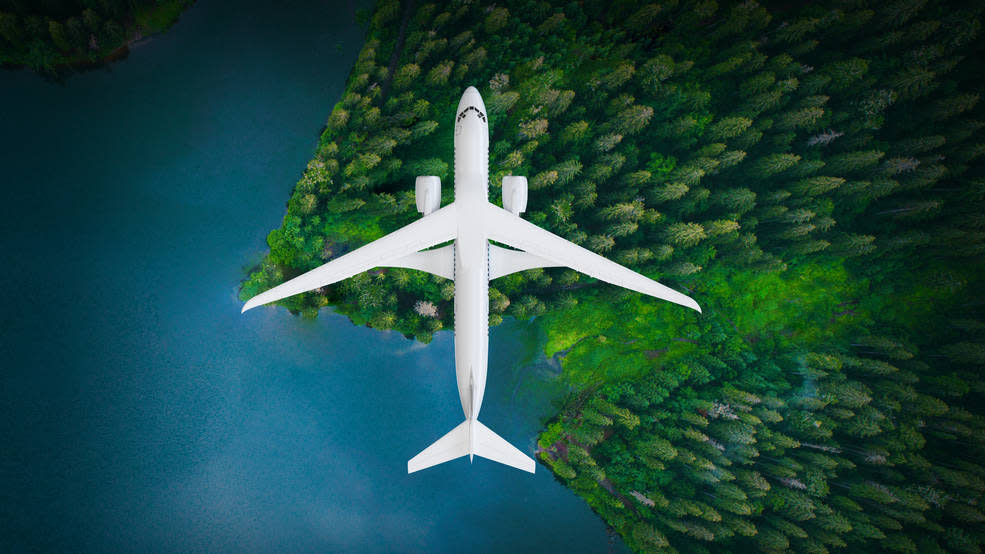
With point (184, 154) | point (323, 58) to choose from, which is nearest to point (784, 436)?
point (323, 58)

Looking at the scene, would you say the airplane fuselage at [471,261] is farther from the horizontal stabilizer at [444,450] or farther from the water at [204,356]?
the water at [204,356]

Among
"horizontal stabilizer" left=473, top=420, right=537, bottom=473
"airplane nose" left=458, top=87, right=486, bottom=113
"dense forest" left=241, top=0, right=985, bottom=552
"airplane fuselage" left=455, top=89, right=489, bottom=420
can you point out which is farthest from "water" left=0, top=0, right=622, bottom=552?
"airplane nose" left=458, top=87, right=486, bottom=113

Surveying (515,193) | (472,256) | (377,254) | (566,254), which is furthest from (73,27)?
(566,254)

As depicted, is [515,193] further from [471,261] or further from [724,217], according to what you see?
[724,217]

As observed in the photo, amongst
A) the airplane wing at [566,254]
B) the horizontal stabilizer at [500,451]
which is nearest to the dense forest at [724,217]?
the airplane wing at [566,254]

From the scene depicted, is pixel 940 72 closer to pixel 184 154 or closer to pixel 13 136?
pixel 184 154

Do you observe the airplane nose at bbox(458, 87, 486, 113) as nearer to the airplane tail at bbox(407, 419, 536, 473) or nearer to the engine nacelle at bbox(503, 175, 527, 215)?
the engine nacelle at bbox(503, 175, 527, 215)

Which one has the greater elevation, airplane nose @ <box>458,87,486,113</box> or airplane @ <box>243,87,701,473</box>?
airplane nose @ <box>458,87,486,113</box>
